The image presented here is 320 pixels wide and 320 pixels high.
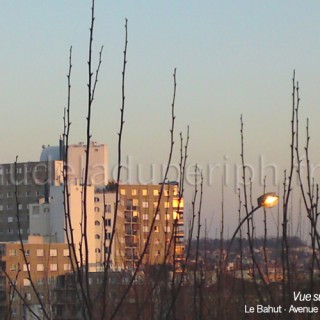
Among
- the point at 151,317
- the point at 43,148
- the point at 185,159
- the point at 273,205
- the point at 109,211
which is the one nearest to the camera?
the point at 185,159

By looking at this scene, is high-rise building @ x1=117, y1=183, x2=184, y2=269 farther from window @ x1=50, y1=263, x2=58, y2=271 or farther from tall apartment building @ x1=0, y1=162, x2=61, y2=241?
tall apartment building @ x1=0, y1=162, x2=61, y2=241

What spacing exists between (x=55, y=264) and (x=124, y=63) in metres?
69.4

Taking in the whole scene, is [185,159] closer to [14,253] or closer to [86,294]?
[86,294]

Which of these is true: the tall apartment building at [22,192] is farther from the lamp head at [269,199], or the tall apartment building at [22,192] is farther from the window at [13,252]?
the lamp head at [269,199]

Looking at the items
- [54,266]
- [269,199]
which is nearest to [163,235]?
[269,199]

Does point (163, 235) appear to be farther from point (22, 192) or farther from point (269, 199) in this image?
point (22, 192)

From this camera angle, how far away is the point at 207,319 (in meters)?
11.9

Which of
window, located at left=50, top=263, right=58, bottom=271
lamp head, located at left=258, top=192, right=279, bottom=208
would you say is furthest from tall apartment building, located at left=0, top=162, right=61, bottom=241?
lamp head, located at left=258, top=192, right=279, bottom=208

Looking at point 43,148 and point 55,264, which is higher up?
point 43,148

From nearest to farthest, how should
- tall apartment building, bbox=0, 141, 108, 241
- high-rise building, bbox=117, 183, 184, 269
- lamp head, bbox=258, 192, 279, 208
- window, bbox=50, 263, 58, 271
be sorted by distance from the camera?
high-rise building, bbox=117, 183, 184, 269, lamp head, bbox=258, 192, 279, 208, window, bbox=50, 263, 58, 271, tall apartment building, bbox=0, 141, 108, 241

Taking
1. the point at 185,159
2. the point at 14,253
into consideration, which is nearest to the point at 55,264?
the point at 14,253

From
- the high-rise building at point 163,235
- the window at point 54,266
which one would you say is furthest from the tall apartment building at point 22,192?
the high-rise building at point 163,235

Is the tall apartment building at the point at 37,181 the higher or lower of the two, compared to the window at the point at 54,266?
higher

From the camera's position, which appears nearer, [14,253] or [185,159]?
[185,159]
